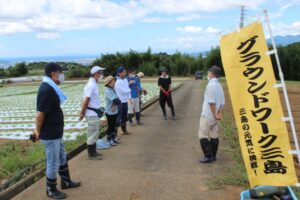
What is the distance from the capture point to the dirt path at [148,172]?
5777mm

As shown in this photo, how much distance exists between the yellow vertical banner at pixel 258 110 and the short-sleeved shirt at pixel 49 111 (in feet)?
7.65

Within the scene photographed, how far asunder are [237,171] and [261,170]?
6.25 feet

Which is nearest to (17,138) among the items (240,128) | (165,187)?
(165,187)

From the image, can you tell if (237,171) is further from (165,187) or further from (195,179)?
(165,187)

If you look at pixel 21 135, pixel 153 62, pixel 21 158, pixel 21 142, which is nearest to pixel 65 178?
pixel 21 158

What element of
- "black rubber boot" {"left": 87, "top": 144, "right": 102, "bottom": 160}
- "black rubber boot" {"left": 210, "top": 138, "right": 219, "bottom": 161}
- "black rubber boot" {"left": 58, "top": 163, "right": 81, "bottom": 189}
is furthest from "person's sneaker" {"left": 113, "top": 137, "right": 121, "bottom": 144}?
"black rubber boot" {"left": 58, "top": 163, "right": 81, "bottom": 189}

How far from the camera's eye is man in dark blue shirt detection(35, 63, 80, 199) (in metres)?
5.38

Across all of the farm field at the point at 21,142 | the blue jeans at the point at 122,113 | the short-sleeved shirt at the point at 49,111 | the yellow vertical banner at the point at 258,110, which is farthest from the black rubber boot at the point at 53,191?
the blue jeans at the point at 122,113

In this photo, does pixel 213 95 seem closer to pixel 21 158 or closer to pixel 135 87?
pixel 21 158

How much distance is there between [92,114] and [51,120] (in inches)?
79.3

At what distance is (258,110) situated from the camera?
4816 millimetres

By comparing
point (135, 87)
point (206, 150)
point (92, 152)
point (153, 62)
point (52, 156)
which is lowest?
point (206, 150)

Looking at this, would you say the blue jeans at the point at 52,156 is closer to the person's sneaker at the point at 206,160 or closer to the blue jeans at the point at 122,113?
the person's sneaker at the point at 206,160

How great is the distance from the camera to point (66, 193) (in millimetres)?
5855
